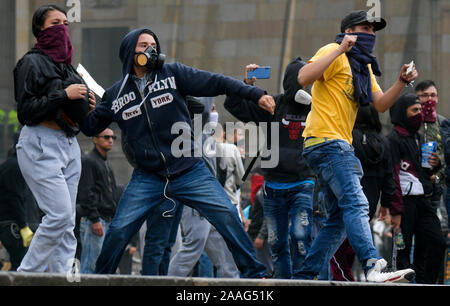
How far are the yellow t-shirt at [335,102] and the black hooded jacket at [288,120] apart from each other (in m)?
1.57

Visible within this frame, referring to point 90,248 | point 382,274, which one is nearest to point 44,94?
point 382,274

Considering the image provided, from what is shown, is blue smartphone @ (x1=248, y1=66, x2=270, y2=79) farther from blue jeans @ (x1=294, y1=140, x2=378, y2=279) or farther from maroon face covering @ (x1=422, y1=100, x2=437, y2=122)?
maroon face covering @ (x1=422, y1=100, x2=437, y2=122)

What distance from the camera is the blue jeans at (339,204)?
6445 mm

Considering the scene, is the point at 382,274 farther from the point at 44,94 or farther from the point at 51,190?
the point at 44,94

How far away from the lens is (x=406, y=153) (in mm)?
8992

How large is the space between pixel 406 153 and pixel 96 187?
4076 mm

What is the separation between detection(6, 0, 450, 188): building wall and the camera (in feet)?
70.5

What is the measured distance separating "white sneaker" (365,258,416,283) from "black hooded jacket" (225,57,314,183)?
216 cm

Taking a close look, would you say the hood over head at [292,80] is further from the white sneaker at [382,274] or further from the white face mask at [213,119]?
the white sneaker at [382,274]

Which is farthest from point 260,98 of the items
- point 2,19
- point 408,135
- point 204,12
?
point 2,19

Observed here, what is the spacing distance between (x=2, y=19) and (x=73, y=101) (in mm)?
19796

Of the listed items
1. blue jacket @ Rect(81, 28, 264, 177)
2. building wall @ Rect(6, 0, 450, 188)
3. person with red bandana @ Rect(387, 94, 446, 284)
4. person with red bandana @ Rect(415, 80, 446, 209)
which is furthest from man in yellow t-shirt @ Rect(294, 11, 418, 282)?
building wall @ Rect(6, 0, 450, 188)

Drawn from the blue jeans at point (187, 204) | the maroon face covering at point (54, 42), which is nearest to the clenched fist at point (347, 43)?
the blue jeans at point (187, 204)

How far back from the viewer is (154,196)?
21.3ft
